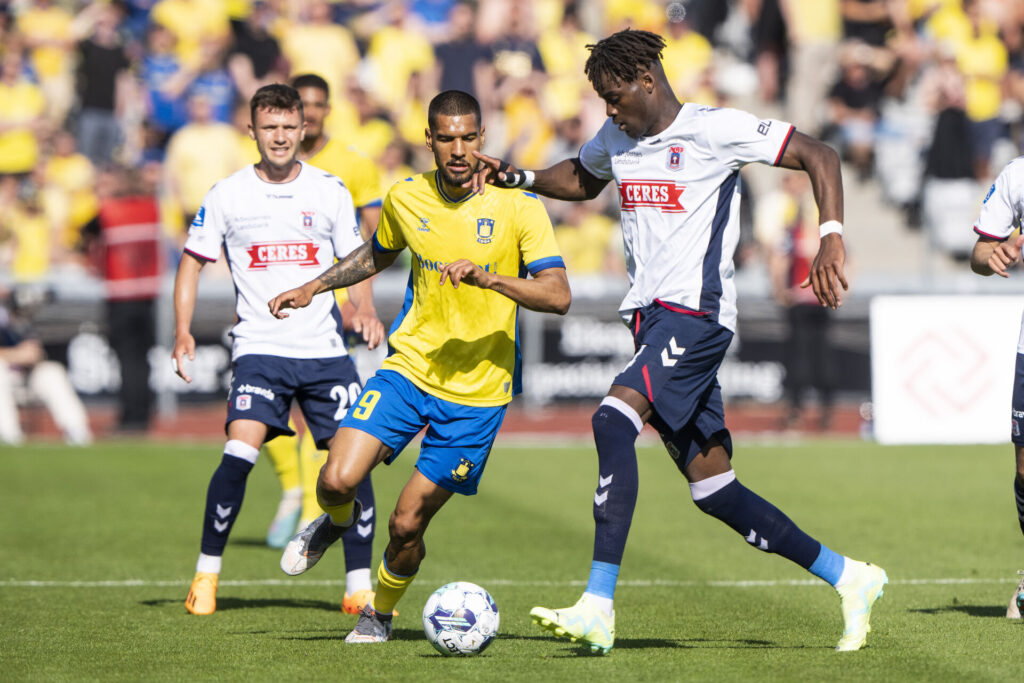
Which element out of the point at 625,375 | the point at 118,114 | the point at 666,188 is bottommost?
the point at 625,375

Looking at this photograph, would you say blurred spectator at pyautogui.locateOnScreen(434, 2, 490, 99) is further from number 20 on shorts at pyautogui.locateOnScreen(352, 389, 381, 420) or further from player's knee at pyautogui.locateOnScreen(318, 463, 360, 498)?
player's knee at pyautogui.locateOnScreen(318, 463, 360, 498)

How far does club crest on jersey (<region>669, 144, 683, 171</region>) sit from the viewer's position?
6027 mm

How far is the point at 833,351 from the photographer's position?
57.2 feet

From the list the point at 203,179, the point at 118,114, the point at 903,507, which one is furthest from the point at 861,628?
the point at 118,114

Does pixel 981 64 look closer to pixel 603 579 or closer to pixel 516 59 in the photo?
pixel 516 59

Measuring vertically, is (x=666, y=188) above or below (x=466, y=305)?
above

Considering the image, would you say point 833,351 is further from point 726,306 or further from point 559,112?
point 726,306

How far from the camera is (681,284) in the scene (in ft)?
19.6

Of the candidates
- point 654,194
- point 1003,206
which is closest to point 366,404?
point 654,194

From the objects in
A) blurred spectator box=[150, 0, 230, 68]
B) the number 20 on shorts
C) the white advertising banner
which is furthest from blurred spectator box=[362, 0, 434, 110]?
the number 20 on shorts

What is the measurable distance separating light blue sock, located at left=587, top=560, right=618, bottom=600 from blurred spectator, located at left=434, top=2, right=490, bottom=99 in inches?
574

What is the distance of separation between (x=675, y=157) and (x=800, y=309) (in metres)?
10.6

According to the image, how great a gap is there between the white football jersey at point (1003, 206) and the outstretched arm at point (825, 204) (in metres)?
1.17

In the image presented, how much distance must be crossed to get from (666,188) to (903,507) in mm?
5953
